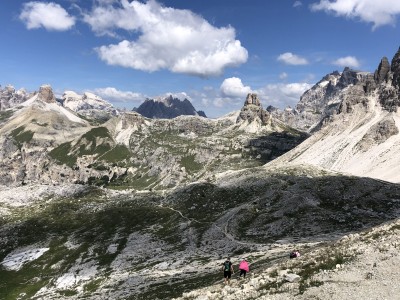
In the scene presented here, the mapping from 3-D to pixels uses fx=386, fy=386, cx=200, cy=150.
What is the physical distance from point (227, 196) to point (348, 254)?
12570 centimetres

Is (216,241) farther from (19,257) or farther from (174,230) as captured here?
(19,257)

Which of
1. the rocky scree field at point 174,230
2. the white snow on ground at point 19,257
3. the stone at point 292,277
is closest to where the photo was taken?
the stone at point 292,277

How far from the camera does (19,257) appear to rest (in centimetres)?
13550

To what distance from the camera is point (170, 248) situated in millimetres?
114750

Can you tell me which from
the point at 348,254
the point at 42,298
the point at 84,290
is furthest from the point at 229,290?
the point at 42,298

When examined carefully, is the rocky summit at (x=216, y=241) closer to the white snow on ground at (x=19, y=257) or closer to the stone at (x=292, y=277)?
the stone at (x=292, y=277)

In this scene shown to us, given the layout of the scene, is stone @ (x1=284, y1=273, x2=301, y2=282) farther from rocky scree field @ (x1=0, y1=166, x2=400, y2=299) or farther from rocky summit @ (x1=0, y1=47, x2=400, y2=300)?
rocky scree field @ (x1=0, y1=166, x2=400, y2=299)

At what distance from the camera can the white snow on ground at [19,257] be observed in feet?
423

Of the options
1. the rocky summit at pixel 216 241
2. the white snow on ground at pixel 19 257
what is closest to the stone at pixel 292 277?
the rocky summit at pixel 216 241

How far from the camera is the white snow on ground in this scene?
423 ft

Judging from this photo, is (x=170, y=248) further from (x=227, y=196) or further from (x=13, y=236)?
(x=13, y=236)

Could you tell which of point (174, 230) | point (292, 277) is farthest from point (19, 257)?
point (292, 277)

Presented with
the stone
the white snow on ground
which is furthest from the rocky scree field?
the stone

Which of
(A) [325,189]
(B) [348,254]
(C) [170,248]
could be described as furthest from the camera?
(A) [325,189]
